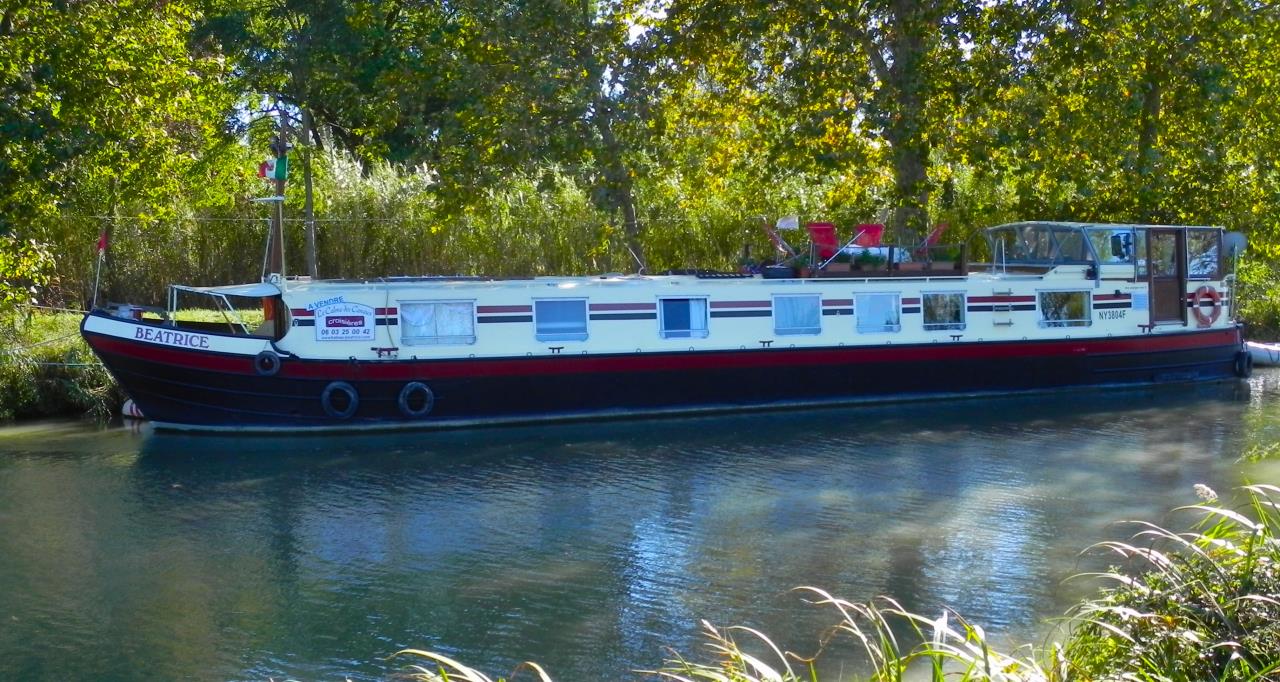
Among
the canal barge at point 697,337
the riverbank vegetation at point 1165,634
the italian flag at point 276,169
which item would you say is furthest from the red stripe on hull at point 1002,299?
the riverbank vegetation at point 1165,634

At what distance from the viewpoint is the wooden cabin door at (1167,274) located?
2219 centimetres

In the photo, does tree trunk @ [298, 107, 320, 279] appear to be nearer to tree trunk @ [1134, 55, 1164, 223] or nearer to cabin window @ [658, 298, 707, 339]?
cabin window @ [658, 298, 707, 339]

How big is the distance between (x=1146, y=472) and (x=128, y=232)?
59.1 feet

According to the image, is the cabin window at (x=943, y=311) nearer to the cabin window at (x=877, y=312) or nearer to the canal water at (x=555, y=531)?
the cabin window at (x=877, y=312)

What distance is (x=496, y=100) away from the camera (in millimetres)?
22000

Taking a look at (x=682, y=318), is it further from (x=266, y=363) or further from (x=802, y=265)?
(x=266, y=363)

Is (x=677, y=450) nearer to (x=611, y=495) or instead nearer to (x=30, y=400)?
(x=611, y=495)

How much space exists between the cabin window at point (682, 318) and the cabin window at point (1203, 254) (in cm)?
882

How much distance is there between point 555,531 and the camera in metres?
12.8

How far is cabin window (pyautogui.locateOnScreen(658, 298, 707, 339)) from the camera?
19.6 m

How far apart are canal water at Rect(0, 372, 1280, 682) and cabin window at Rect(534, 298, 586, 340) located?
143cm

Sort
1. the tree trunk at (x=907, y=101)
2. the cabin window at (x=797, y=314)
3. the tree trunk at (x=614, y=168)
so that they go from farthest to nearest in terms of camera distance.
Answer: the tree trunk at (x=614, y=168) → the tree trunk at (x=907, y=101) → the cabin window at (x=797, y=314)

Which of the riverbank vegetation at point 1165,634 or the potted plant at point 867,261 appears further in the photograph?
the potted plant at point 867,261

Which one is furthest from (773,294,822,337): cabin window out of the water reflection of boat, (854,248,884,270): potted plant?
the water reflection of boat
